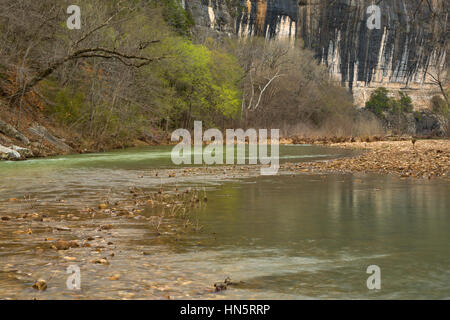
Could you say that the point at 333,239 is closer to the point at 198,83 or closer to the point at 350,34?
the point at 198,83

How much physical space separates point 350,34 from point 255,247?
83338 millimetres

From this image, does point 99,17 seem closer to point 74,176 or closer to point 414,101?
point 74,176

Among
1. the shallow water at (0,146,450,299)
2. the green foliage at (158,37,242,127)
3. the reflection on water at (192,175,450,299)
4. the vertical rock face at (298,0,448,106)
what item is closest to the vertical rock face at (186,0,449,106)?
the vertical rock face at (298,0,448,106)

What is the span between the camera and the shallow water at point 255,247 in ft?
21.2

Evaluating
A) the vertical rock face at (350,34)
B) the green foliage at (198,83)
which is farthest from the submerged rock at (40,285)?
the vertical rock face at (350,34)

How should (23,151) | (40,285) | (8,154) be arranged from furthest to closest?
(23,151), (8,154), (40,285)

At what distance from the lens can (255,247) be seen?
340 inches

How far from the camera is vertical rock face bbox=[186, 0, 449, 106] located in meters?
79.8

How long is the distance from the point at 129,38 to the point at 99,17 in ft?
18.9

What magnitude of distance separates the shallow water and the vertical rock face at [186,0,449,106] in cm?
6176

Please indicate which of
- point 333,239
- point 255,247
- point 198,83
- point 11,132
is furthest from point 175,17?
point 255,247

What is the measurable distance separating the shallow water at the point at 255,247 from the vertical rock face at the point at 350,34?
6176cm

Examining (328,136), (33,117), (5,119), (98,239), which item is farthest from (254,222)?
(328,136)

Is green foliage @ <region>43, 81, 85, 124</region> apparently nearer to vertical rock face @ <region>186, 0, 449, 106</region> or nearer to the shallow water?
the shallow water
